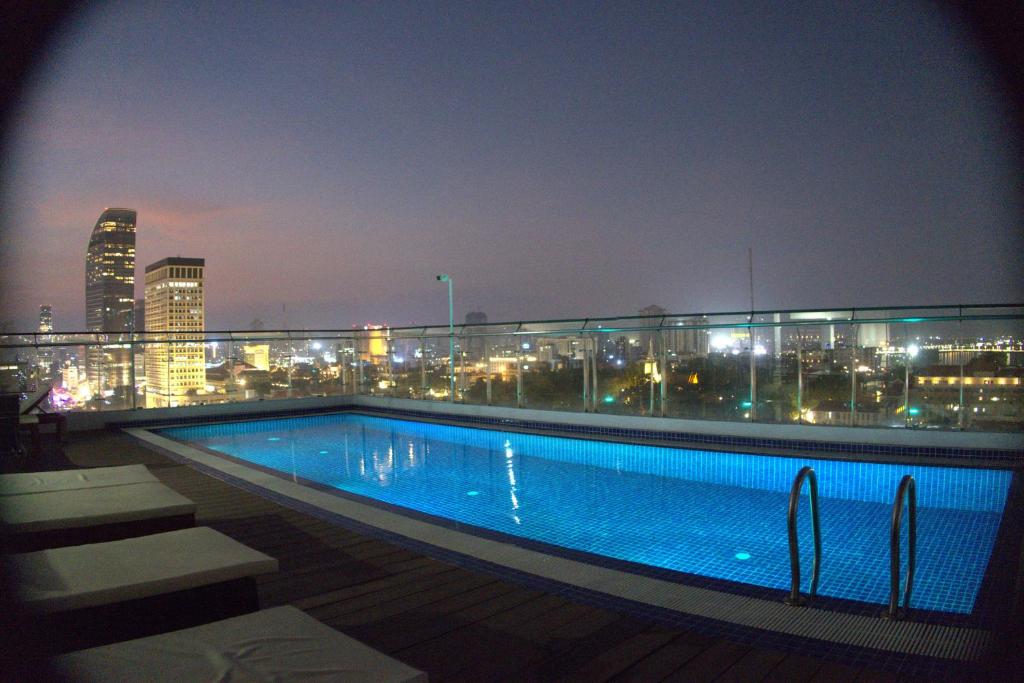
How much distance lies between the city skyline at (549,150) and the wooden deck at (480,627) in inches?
61.5

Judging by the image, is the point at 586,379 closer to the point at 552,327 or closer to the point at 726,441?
the point at 552,327

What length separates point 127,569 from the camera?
2.20 m

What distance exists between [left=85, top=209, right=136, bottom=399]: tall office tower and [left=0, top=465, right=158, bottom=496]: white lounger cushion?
6.23m

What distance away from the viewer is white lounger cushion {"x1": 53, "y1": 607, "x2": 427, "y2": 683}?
1.54m

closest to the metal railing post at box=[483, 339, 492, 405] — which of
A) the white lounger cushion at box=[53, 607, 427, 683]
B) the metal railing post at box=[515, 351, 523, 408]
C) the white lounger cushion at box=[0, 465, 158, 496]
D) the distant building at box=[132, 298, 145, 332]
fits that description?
the metal railing post at box=[515, 351, 523, 408]

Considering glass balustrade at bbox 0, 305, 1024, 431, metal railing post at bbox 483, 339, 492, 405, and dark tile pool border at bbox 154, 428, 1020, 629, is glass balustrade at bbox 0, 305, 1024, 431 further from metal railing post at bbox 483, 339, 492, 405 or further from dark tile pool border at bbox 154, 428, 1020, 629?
dark tile pool border at bbox 154, 428, 1020, 629

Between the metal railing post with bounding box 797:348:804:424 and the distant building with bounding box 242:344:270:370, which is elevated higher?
the distant building with bounding box 242:344:270:370

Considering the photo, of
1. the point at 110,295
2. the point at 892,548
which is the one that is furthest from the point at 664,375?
the point at 110,295

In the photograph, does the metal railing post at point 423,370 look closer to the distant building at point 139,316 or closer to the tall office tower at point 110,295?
the distant building at point 139,316

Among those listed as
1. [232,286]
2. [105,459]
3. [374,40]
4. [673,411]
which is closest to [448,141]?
→ [374,40]

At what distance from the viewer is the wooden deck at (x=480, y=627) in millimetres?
1948

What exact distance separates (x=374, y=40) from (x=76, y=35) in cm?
751

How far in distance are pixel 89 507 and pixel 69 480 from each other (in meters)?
0.83

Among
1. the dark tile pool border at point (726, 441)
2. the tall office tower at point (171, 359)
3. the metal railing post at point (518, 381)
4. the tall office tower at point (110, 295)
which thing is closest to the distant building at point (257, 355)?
the tall office tower at point (171, 359)
